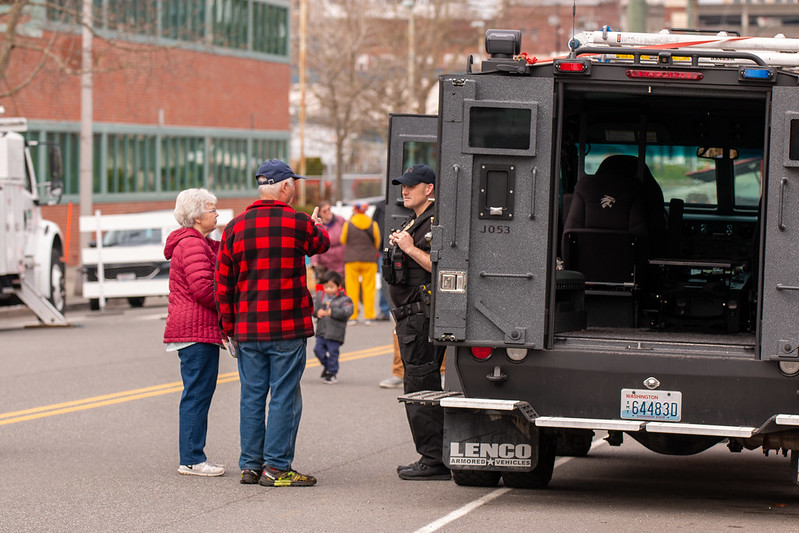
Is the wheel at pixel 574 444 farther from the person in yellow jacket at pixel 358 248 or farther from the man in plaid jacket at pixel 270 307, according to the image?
the person in yellow jacket at pixel 358 248

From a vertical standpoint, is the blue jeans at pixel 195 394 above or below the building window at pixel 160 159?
below

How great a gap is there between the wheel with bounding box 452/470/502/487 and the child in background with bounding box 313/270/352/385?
577 cm

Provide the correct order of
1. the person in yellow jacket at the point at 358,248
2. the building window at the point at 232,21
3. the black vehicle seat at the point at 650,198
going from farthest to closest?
the building window at the point at 232,21
the person in yellow jacket at the point at 358,248
the black vehicle seat at the point at 650,198

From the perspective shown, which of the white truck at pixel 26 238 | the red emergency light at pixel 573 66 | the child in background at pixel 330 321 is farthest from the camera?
the white truck at pixel 26 238

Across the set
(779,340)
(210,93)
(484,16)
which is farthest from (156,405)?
(484,16)

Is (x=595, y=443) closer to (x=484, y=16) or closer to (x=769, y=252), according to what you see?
(x=769, y=252)

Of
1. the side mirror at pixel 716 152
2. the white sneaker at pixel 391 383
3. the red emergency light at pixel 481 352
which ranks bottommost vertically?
the white sneaker at pixel 391 383

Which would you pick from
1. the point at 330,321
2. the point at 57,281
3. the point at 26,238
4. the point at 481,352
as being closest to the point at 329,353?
the point at 330,321

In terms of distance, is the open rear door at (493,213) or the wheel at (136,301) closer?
the open rear door at (493,213)

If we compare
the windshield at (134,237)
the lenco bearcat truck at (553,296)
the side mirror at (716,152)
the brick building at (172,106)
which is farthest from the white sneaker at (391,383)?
the brick building at (172,106)

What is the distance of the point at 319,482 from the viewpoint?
30.2ft

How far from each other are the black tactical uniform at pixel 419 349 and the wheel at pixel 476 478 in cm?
41

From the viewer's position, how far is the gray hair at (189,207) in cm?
930

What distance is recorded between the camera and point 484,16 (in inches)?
2368
